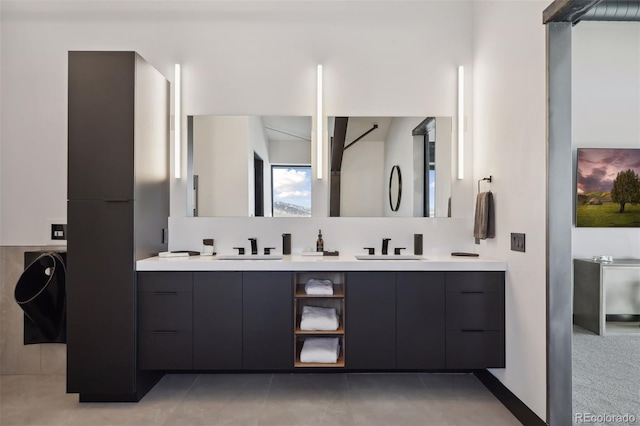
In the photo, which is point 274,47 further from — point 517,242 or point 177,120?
point 517,242

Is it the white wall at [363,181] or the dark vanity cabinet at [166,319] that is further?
the white wall at [363,181]

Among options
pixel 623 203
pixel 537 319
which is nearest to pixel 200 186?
pixel 537 319

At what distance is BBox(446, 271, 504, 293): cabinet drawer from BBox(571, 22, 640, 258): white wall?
2387 millimetres

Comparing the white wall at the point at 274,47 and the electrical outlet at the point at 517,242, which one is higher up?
the white wall at the point at 274,47

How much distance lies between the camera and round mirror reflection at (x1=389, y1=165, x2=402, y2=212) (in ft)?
10.5

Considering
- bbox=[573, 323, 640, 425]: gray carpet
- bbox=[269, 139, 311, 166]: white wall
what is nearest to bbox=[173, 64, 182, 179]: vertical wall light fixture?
bbox=[269, 139, 311, 166]: white wall

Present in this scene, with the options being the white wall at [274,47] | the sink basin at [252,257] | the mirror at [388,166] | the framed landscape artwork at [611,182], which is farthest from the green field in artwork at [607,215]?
the sink basin at [252,257]

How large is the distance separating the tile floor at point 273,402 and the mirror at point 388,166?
1.30 m

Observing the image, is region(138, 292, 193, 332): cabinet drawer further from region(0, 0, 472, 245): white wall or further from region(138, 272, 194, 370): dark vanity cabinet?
region(0, 0, 472, 245): white wall

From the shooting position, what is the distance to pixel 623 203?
431cm

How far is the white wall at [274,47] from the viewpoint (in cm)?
319

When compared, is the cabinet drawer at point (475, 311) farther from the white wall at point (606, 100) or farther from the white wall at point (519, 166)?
the white wall at point (606, 100)

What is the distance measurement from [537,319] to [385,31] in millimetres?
2431

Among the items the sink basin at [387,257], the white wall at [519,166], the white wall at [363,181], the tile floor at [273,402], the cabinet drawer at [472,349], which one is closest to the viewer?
the white wall at [519,166]
